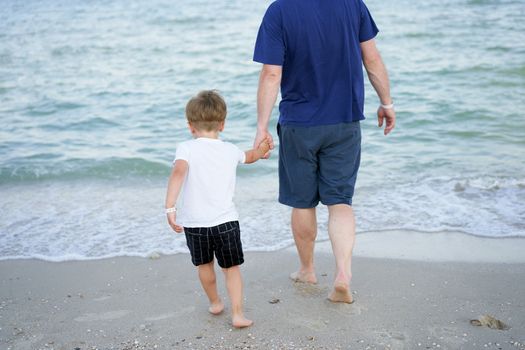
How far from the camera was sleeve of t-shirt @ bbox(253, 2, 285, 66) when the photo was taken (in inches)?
138

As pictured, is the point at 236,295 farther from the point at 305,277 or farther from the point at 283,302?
the point at 305,277

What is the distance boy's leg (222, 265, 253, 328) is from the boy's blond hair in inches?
29.7

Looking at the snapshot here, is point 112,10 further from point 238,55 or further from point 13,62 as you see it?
point 238,55

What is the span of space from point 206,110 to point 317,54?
69 centimetres

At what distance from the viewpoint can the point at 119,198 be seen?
20.3 feet

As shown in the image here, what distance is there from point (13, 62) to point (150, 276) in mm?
11195

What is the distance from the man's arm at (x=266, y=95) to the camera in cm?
354

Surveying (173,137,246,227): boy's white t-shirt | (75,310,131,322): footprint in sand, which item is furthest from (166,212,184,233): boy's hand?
(75,310,131,322): footprint in sand

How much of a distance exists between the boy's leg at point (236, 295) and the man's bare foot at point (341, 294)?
0.50 m

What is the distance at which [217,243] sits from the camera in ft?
11.2

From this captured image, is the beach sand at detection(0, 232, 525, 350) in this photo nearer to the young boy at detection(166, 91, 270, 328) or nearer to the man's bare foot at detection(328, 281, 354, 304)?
the man's bare foot at detection(328, 281, 354, 304)

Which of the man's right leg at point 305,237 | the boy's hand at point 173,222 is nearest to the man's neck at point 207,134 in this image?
the boy's hand at point 173,222

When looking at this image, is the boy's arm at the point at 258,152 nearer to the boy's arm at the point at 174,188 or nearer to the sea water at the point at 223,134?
the boy's arm at the point at 174,188

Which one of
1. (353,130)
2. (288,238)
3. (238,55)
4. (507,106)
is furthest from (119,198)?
(238,55)
